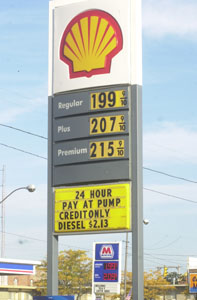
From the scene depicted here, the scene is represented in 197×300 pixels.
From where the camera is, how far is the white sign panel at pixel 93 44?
1781 cm

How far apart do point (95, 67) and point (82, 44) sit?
78cm

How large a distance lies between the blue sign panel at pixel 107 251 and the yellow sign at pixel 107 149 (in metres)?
6.24

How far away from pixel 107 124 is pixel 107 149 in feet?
2.21

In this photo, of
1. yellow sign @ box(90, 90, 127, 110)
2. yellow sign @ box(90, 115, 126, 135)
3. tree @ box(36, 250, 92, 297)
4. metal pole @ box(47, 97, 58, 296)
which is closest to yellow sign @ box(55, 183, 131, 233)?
metal pole @ box(47, 97, 58, 296)

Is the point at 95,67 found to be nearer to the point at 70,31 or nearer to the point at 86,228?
the point at 70,31

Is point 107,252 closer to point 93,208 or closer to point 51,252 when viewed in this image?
point 51,252

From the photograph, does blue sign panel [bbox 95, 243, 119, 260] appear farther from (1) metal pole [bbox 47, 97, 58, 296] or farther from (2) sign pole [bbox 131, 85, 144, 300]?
(2) sign pole [bbox 131, 85, 144, 300]

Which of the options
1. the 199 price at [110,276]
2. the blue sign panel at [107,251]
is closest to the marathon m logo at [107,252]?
the blue sign panel at [107,251]

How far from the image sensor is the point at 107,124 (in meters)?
17.9

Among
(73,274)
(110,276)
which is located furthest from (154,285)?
(110,276)

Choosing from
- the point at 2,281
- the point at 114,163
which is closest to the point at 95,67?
the point at 114,163

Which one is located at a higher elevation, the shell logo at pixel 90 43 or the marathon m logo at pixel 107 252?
the shell logo at pixel 90 43

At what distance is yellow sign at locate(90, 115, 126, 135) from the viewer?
17.7 m

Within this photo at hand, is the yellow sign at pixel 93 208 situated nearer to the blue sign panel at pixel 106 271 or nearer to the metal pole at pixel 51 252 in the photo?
the metal pole at pixel 51 252
